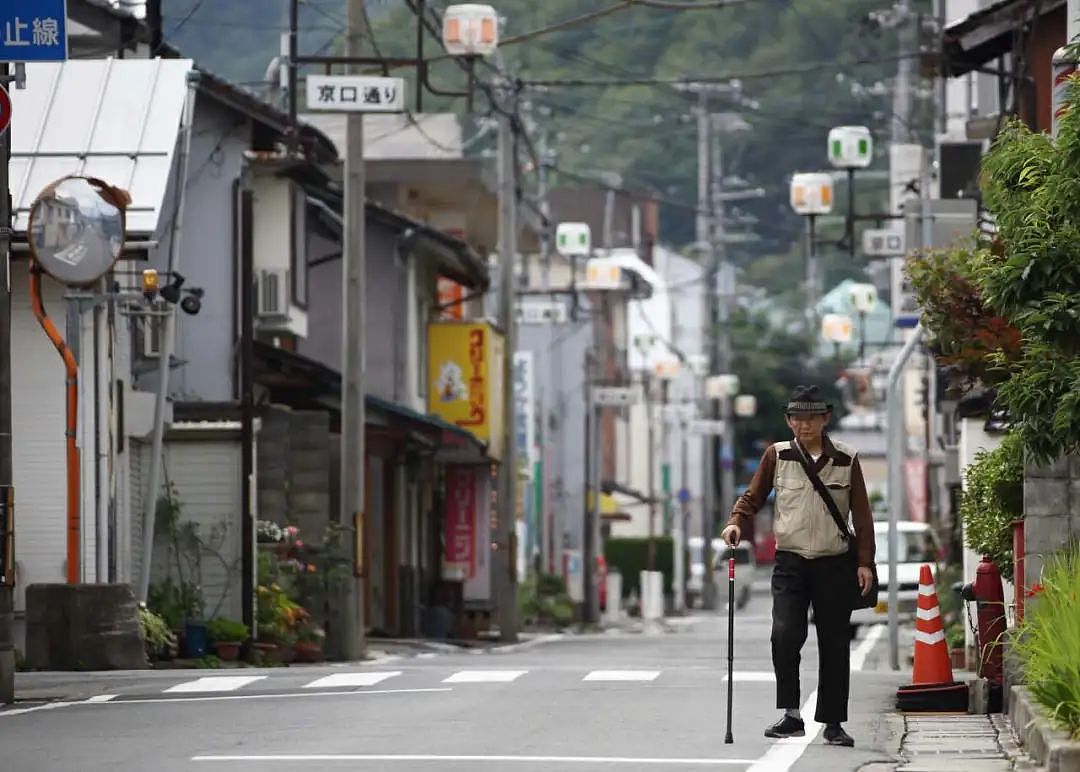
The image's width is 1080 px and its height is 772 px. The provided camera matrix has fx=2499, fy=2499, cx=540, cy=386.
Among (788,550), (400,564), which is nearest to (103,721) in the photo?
(788,550)

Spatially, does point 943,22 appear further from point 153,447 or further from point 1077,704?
point 1077,704

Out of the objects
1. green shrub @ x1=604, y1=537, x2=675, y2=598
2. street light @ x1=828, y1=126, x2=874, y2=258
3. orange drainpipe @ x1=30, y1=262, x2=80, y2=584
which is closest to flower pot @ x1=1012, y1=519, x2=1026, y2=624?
orange drainpipe @ x1=30, y1=262, x2=80, y2=584

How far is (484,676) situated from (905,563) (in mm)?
24239

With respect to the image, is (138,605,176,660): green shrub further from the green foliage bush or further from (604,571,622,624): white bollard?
(604,571,622,624): white bollard

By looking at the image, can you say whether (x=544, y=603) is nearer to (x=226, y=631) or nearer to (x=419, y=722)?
(x=226, y=631)

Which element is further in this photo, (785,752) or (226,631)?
(226,631)

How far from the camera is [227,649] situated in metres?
25.6

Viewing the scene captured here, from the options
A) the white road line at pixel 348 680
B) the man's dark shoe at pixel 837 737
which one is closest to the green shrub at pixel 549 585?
the white road line at pixel 348 680

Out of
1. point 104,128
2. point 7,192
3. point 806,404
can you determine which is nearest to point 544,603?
point 104,128

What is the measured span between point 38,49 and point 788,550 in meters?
6.07

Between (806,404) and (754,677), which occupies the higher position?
(806,404)

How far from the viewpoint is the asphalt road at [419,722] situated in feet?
39.5

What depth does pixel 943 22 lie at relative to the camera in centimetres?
4291

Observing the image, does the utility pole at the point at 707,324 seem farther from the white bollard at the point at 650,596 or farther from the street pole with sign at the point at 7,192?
the street pole with sign at the point at 7,192
